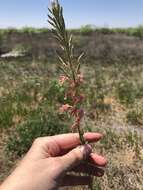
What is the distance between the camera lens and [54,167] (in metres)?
2.30

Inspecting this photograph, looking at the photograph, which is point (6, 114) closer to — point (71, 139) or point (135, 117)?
point (135, 117)

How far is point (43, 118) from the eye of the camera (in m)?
9.21

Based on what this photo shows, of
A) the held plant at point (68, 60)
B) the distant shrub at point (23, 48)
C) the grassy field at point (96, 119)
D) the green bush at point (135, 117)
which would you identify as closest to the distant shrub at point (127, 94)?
the grassy field at point (96, 119)

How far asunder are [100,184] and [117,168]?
0.58 m

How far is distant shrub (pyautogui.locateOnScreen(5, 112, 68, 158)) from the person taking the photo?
8.16 metres

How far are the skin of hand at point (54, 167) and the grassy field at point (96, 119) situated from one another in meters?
3.80

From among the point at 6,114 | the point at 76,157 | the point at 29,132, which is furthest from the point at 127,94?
the point at 76,157

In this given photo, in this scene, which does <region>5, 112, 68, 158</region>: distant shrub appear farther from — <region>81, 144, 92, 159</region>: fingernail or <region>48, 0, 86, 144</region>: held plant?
<region>48, 0, 86, 144</region>: held plant

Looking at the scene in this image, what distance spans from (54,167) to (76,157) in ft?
0.40

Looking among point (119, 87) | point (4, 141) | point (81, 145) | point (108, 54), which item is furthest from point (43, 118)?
point (108, 54)

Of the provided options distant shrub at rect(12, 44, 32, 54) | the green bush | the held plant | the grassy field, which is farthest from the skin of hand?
distant shrub at rect(12, 44, 32, 54)

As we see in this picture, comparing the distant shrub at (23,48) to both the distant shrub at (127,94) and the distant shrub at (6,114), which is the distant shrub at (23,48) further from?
the distant shrub at (6,114)

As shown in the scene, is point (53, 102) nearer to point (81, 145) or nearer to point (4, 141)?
point (4, 141)

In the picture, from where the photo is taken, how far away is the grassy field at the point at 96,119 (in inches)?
281
